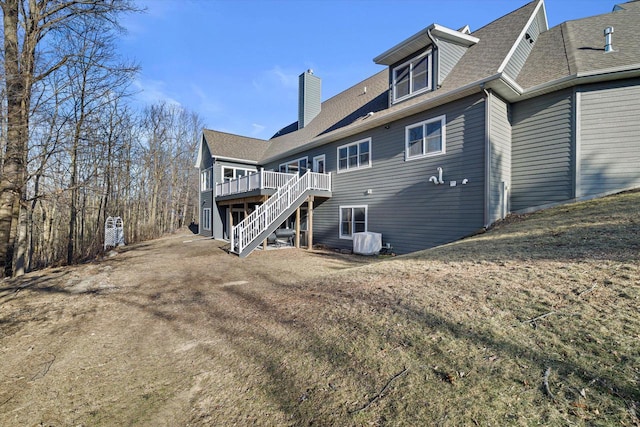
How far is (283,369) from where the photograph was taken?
117 inches

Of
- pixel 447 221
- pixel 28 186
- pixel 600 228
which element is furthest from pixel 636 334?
pixel 28 186

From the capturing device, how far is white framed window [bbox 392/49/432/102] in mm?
10391

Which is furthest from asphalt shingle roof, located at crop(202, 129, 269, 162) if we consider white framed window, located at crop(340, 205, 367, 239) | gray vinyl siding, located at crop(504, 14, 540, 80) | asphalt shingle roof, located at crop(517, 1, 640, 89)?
asphalt shingle roof, located at crop(517, 1, 640, 89)

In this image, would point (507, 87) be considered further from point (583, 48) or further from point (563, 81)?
point (583, 48)

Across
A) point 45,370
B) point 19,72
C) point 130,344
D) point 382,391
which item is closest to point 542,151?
point 382,391

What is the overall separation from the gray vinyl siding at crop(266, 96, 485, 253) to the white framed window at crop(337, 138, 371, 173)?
0.82ft

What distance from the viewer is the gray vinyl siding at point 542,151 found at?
26.8 feet

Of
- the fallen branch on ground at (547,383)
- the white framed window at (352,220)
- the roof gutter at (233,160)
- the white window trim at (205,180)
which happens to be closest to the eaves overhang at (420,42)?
the white framed window at (352,220)

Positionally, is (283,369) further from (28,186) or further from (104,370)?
(28,186)

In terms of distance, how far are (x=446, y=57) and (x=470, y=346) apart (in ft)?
35.2

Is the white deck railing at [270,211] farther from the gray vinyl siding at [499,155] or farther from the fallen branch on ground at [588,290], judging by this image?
the fallen branch on ground at [588,290]

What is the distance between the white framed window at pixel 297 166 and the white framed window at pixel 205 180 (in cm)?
579

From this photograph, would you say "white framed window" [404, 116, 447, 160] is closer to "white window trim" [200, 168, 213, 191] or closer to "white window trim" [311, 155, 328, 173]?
"white window trim" [311, 155, 328, 173]

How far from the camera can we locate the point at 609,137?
7.92 metres
